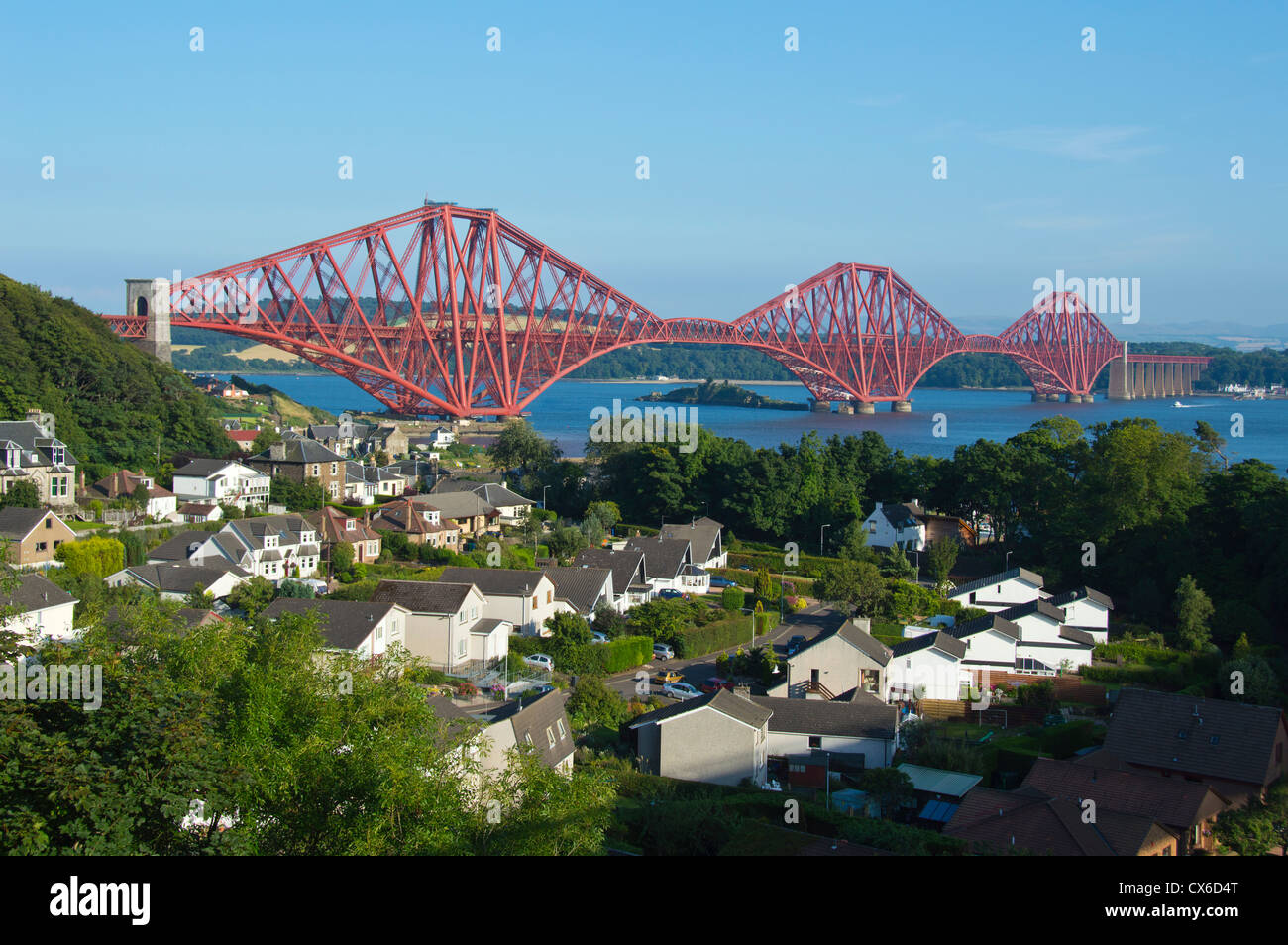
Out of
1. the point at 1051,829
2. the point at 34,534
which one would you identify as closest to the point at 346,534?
the point at 34,534

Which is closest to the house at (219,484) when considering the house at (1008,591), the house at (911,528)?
the house at (911,528)

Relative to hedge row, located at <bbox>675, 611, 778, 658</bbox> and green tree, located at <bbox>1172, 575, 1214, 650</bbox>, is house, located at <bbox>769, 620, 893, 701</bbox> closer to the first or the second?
hedge row, located at <bbox>675, 611, 778, 658</bbox>

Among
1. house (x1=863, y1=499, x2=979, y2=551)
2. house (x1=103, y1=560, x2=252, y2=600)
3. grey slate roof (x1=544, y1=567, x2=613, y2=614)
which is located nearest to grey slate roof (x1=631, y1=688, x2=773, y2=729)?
grey slate roof (x1=544, y1=567, x2=613, y2=614)

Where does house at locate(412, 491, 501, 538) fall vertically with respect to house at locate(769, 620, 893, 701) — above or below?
above

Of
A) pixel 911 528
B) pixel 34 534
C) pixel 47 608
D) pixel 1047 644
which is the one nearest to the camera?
pixel 47 608

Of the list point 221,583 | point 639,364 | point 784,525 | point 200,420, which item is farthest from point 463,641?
point 639,364

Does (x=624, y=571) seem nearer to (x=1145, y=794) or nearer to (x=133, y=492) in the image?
(x=133, y=492)

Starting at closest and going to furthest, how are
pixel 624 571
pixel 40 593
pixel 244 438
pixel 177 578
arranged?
pixel 40 593
pixel 177 578
pixel 624 571
pixel 244 438
